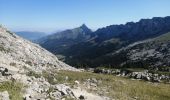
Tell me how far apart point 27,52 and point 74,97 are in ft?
150

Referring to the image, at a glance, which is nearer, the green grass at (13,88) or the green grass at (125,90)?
the green grass at (13,88)

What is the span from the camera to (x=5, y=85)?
2306 centimetres

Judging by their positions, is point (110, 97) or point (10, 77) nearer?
point (10, 77)

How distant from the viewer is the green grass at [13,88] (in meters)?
21.1

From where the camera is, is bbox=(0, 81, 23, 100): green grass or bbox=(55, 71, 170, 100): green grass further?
bbox=(55, 71, 170, 100): green grass

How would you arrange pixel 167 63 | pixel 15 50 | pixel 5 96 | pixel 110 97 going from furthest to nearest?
pixel 167 63, pixel 15 50, pixel 110 97, pixel 5 96

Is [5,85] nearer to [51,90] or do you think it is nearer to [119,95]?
[51,90]

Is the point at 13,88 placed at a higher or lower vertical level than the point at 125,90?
higher

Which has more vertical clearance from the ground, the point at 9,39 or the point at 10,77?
the point at 9,39

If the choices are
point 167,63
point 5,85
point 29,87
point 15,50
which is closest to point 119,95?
point 29,87

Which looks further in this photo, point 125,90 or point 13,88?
point 125,90

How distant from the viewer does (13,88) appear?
899 inches

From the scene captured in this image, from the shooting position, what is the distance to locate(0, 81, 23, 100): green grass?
21.1 m

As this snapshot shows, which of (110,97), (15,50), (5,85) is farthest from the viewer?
(15,50)
